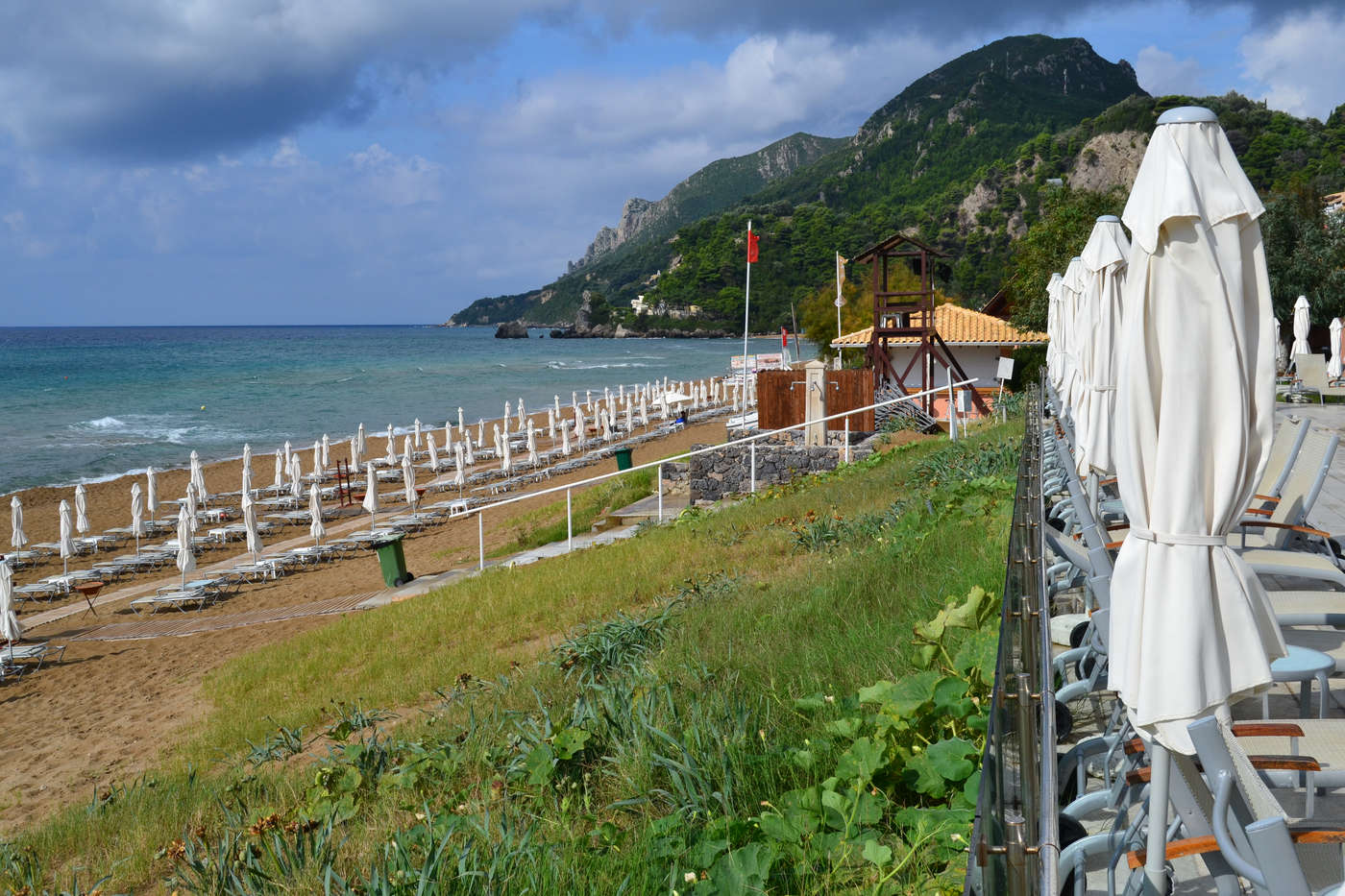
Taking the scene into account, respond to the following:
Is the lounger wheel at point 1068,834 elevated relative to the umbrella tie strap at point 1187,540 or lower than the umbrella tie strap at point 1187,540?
lower

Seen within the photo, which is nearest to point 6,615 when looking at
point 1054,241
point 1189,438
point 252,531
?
point 252,531

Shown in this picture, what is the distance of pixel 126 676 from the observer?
11.0 m

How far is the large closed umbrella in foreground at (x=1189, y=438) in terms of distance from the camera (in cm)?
215

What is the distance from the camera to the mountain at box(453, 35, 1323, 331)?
203ft

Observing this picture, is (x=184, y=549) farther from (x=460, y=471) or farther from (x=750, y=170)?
(x=750, y=170)

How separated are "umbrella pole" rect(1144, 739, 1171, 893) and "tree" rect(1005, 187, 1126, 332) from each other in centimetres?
2343

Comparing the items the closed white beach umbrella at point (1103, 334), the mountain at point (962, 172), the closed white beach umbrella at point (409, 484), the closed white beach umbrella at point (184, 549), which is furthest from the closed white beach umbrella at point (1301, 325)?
the closed white beach umbrella at point (184, 549)

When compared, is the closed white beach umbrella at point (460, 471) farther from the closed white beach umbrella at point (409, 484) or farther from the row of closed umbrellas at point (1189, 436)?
the row of closed umbrellas at point (1189, 436)

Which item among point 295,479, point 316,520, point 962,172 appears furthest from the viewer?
point 962,172

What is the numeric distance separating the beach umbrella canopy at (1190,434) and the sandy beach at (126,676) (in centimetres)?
768

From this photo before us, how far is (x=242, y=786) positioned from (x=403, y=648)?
3702 mm

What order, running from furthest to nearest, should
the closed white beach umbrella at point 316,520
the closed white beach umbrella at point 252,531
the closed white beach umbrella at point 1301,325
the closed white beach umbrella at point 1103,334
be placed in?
the closed white beach umbrella at point 1301,325 → the closed white beach umbrella at point 316,520 → the closed white beach umbrella at point 252,531 → the closed white beach umbrella at point 1103,334

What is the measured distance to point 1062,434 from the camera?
934 centimetres

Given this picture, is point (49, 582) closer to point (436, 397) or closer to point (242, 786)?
point (242, 786)
